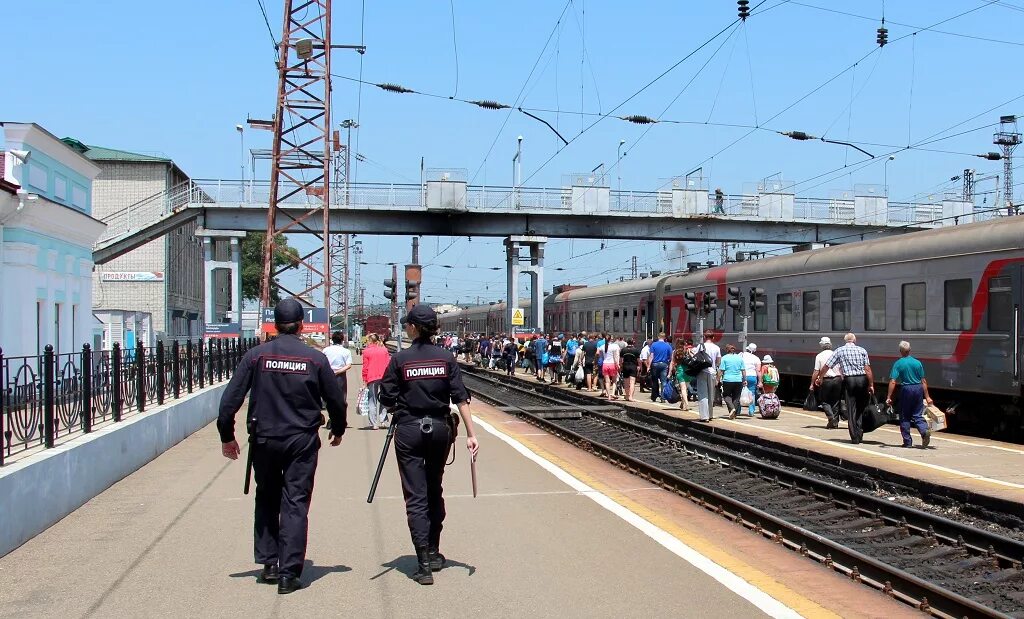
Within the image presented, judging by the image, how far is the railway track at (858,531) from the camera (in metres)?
6.97

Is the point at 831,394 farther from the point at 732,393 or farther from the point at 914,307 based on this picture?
the point at 914,307

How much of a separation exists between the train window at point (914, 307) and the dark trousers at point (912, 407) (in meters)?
4.80

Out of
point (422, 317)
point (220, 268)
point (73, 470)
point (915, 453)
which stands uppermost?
point (220, 268)

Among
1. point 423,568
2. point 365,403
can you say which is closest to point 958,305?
point 365,403

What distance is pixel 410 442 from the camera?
6883 millimetres

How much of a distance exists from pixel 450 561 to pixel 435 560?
0.38 meters

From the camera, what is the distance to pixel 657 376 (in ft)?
87.3

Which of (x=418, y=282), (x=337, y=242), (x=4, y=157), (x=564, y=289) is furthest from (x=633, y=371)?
(x=337, y=242)

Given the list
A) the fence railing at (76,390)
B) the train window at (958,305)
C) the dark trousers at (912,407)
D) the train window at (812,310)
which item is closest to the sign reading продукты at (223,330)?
the fence railing at (76,390)

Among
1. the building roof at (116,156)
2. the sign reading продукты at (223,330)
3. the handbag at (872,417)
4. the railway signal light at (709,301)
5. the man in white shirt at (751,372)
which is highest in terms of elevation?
the building roof at (116,156)

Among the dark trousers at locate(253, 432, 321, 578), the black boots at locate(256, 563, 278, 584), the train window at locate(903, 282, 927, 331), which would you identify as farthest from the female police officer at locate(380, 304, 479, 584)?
Result: the train window at locate(903, 282, 927, 331)

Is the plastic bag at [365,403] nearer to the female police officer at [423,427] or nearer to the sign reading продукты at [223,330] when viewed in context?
the female police officer at [423,427]

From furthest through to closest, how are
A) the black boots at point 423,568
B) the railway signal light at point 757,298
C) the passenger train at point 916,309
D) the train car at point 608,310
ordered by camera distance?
the train car at point 608,310
the railway signal light at point 757,298
the passenger train at point 916,309
the black boots at point 423,568

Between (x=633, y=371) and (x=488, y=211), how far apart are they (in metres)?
19.0
